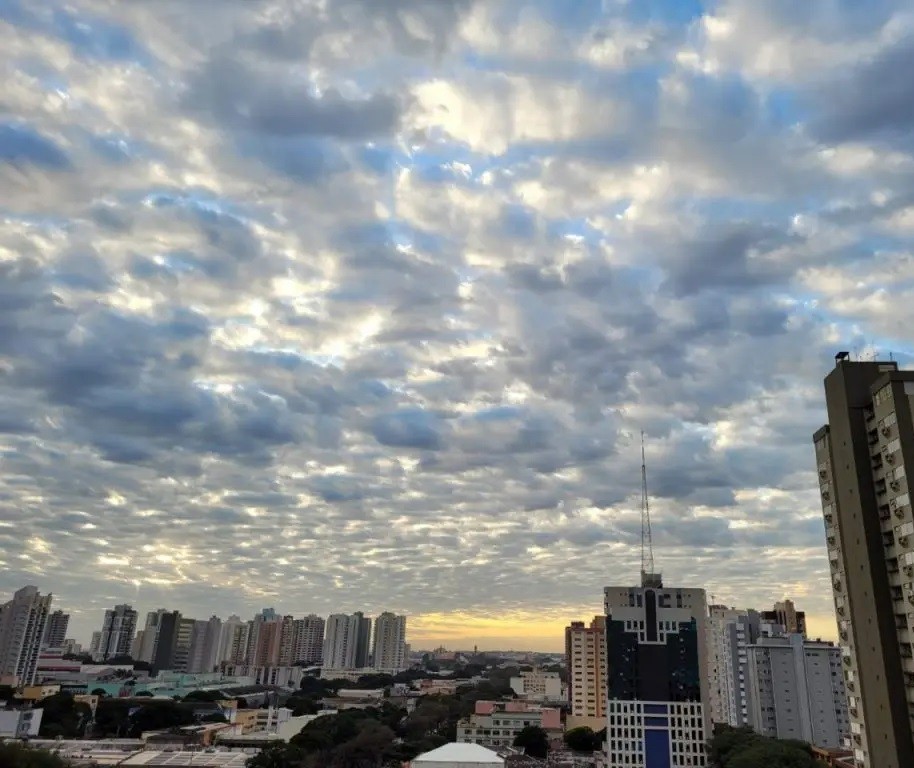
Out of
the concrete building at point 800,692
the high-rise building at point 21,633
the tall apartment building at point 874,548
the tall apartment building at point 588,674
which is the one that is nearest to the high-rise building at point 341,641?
the high-rise building at point 21,633

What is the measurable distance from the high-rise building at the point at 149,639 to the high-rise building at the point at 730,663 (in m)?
137

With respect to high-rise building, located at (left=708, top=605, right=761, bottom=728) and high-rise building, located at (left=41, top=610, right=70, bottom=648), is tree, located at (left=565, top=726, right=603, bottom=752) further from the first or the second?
high-rise building, located at (left=41, top=610, right=70, bottom=648)

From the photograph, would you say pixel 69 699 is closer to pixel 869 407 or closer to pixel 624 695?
pixel 624 695

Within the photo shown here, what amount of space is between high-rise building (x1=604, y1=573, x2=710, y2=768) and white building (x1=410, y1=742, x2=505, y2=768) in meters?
14.0

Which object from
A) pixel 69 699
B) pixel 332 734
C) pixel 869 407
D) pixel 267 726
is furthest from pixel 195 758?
pixel 869 407

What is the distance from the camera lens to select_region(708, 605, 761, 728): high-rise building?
80.4 m

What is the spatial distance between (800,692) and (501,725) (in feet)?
100

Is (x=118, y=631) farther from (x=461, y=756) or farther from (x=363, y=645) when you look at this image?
(x=461, y=756)

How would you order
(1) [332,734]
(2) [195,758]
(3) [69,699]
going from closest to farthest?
(2) [195,758], (1) [332,734], (3) [69,699]

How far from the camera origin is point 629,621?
5856cm

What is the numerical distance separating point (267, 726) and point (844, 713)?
6122 centimetres

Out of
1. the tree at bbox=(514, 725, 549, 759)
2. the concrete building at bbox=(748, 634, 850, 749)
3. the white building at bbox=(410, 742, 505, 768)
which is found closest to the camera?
the white building at bbox=(410, 742, 505, 768)

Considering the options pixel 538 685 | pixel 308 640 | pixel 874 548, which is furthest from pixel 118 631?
pixel 874 548

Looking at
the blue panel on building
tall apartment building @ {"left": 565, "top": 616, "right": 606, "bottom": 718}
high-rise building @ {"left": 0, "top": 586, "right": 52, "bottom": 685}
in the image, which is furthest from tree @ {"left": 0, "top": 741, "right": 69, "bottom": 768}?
high-rise building @ {"left": 0, "top": 586, "right": 52, "bottom": 685}
